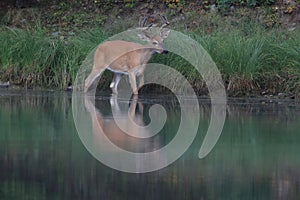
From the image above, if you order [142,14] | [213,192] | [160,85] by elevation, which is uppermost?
[142,14]

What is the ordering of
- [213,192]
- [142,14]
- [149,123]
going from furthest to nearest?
[142,14]
[149,123]
[213,192]

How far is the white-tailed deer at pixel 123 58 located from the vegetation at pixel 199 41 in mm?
275

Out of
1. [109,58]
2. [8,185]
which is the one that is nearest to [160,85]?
[109,58]

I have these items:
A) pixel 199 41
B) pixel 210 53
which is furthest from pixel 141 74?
pixel 210 53

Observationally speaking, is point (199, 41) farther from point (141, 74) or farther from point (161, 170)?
point (161, 170)

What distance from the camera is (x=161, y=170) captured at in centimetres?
1011

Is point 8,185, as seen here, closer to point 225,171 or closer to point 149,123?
point 225,171

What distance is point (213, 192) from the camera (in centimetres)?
887

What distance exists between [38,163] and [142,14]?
12.9m

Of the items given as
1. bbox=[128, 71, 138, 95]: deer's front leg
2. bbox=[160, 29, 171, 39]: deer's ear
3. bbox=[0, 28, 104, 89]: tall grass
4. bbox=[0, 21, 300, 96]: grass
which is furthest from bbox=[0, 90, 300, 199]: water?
bbox=[160, 29, 171, 39]: deer's ear

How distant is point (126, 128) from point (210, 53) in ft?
15.8

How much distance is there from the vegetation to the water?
215cm

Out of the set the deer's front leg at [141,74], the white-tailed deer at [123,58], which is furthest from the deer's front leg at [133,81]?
the deer's front leg at [141,74]

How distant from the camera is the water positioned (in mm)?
8930
